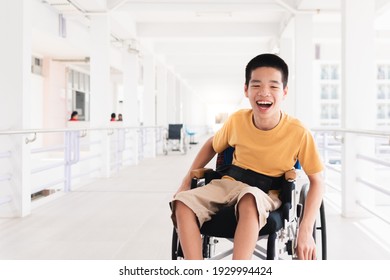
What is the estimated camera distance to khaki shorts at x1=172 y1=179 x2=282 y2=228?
125 centimetres

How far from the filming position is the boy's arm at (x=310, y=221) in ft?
4.17

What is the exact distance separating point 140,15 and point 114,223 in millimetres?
5141

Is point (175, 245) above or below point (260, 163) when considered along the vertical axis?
below

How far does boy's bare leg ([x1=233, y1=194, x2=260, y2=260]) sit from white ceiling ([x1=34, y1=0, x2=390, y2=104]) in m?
4.47

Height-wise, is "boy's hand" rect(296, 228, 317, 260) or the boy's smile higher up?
the boy's smile

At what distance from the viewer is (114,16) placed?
6.13 m

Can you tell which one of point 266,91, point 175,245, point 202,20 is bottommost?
point 175,245

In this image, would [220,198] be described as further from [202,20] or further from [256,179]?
[202,20]

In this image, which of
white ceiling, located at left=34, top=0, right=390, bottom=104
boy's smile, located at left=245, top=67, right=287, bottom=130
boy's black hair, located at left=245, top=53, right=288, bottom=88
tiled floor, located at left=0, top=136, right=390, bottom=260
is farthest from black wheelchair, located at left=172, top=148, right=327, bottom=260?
white ceiling, located at left=34, top=0, right=390, bottom=104

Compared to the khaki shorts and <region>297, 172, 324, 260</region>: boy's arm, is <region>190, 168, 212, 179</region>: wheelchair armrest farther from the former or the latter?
<region>297, 172, 324, 260</region>: boy's arm

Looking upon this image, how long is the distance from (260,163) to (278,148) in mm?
81

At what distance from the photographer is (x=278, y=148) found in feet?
4.59

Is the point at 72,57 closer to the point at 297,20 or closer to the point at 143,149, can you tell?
the point at 143,149

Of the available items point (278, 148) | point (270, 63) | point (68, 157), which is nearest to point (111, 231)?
point (278, 148)
